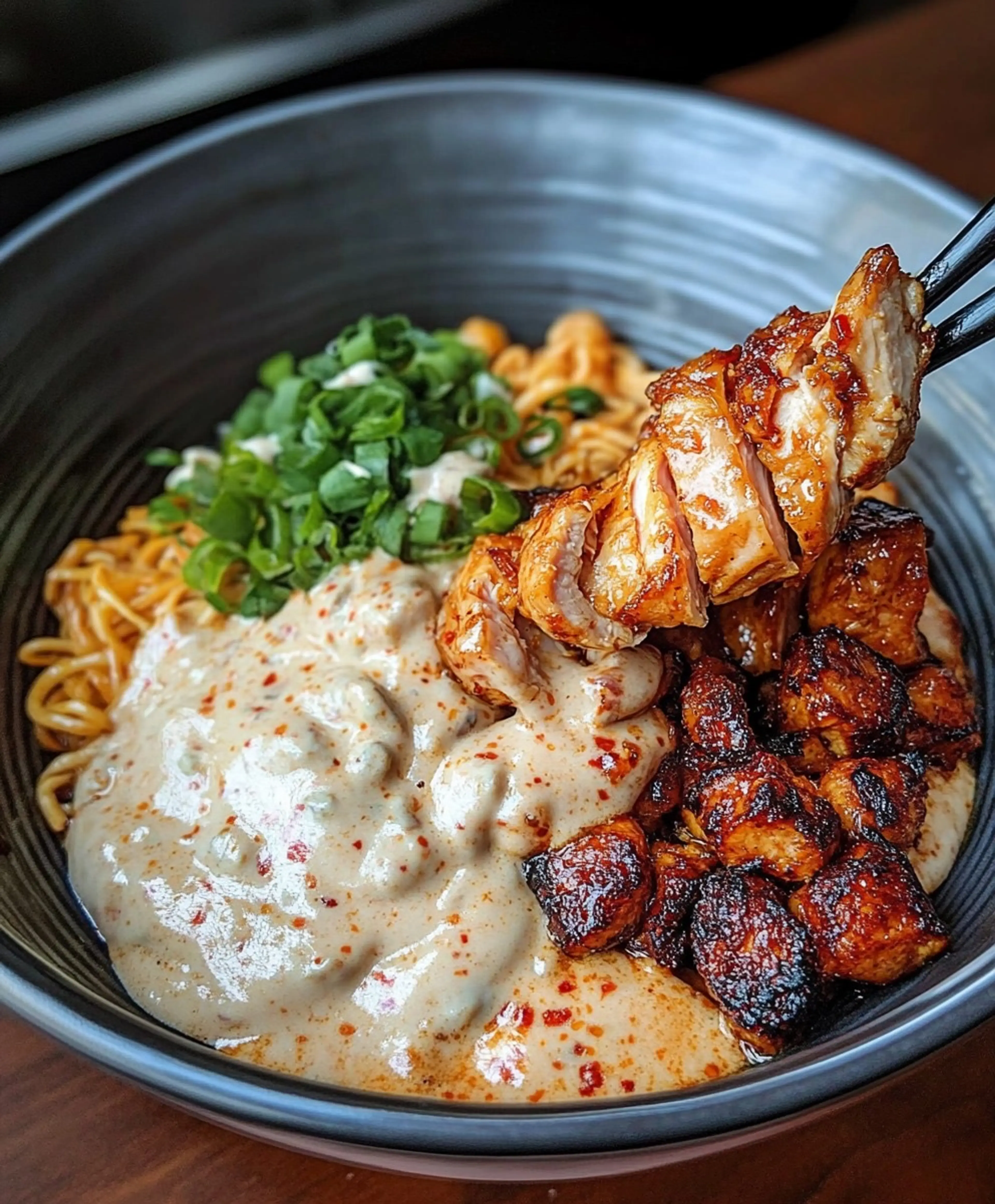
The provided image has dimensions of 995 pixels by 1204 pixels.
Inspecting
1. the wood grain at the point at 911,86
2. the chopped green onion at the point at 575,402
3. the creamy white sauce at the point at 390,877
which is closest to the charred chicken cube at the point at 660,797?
the creamy white sauce at the point at 390,877

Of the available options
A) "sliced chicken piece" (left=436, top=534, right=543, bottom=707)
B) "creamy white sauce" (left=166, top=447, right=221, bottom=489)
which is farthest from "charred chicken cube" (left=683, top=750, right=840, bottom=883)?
"creamy white sauce" (left=166, top=447, right=221, bottom=489)

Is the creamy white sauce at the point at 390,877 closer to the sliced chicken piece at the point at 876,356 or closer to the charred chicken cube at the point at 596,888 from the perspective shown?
the charred chicken cube at the point at 596,888

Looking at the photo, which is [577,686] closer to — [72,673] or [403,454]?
[403,454]

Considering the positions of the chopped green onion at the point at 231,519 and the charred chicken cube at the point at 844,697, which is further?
the chopped green onion at the point at 231,519

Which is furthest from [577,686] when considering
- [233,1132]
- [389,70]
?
[389,70]

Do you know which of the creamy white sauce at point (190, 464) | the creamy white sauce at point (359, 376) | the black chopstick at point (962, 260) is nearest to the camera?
the black chopstick at point (962, 260)

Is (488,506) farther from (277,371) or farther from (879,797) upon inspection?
(879,797)

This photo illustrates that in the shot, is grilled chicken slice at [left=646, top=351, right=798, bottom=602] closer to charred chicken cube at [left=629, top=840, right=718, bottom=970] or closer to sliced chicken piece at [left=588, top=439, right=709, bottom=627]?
sliced chicken piece at [left=588, top=439, right=709, bottom=627]

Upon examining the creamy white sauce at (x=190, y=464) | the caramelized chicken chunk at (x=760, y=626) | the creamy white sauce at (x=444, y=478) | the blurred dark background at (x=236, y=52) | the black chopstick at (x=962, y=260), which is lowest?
the caramelized chicken chunk at (x=760, y=626)

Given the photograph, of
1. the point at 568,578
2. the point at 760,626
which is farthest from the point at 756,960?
the point at 568,578
